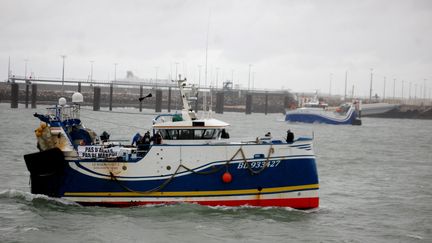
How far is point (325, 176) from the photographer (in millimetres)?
37938

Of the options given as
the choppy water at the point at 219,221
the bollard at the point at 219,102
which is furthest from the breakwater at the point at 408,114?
the choppy water at the point at 219,221

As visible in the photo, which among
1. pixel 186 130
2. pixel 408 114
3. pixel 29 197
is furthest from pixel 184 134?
pixel 408 114

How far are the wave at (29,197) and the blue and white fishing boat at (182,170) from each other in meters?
0.20

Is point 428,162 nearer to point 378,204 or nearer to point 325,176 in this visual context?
point 325,176

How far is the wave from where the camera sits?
25.4 metres

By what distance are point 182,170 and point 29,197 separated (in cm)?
648

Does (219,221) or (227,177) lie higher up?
(227,177)

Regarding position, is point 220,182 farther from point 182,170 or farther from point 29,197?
point 29,197

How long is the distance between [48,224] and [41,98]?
13639cm

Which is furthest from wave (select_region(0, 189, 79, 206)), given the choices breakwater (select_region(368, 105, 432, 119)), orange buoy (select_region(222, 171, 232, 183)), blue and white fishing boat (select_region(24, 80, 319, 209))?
breakwater (select_region(368, 105, 432, 119))

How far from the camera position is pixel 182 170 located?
80.7 ft

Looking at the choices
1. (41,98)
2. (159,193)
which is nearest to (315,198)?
(159,193)

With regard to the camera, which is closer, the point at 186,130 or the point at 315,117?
the point at 186,130

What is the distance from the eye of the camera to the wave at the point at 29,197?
1000 inches
